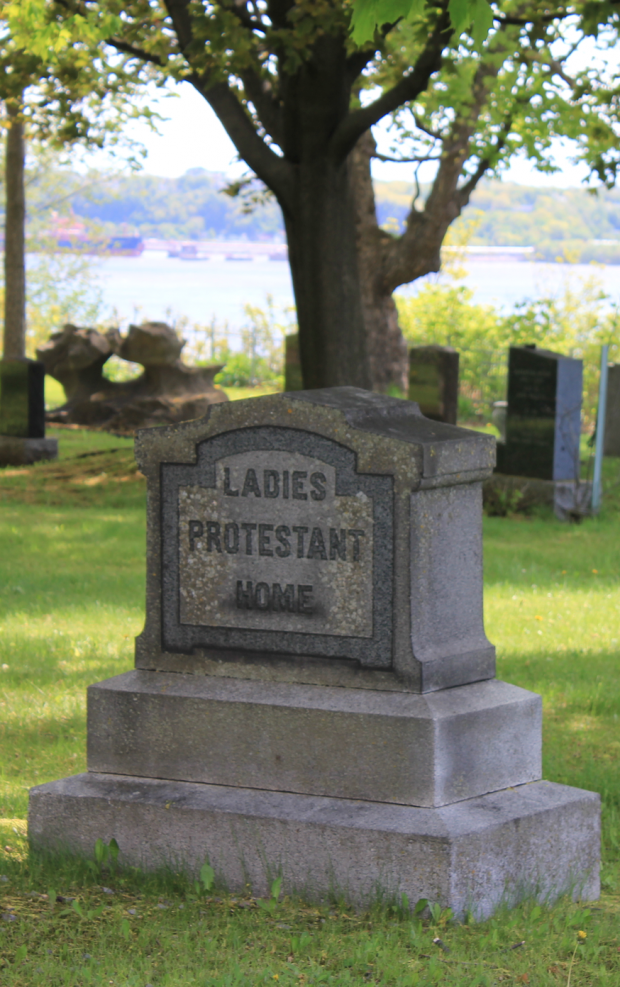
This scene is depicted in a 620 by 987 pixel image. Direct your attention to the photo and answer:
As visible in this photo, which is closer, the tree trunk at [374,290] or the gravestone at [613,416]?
the gravestone at [613,416]

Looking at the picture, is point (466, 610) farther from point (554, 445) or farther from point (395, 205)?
point (395, 205)

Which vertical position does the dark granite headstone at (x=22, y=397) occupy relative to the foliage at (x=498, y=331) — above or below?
below

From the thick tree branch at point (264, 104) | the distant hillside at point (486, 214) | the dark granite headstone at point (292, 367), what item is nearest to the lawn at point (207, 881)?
the thick tree branch at point (264, 104)

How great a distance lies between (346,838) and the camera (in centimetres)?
388

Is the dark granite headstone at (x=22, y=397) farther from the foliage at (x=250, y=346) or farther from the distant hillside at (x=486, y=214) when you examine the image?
the distant hillside at (x=486, y=214)

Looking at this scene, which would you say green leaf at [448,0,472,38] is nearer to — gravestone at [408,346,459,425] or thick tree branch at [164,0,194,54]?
thick tree branch at [164,0,194,54]

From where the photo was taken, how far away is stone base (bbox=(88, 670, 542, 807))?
4.01 metres

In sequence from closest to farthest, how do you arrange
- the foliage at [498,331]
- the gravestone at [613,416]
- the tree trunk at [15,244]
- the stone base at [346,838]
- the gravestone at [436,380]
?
1. the stone base at [346,838]
2. the gravestone at [436,380]
3. the gravestone at [613,416]
4. the tree trunk at [15,244]
5. the foliage at [498,331]

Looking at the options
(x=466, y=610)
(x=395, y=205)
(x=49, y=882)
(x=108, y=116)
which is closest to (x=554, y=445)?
(x=466, y=610)

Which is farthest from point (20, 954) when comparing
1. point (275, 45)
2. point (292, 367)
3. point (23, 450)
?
point (292, 367)

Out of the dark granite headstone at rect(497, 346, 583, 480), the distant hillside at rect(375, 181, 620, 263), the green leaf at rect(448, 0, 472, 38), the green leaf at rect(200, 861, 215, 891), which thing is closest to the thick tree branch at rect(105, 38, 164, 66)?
the dark granite headstone at rect(497, 346, 583, 480)

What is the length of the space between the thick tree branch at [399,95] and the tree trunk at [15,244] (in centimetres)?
937

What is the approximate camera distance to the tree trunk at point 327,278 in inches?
461

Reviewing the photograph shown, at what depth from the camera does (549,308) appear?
930 inches
